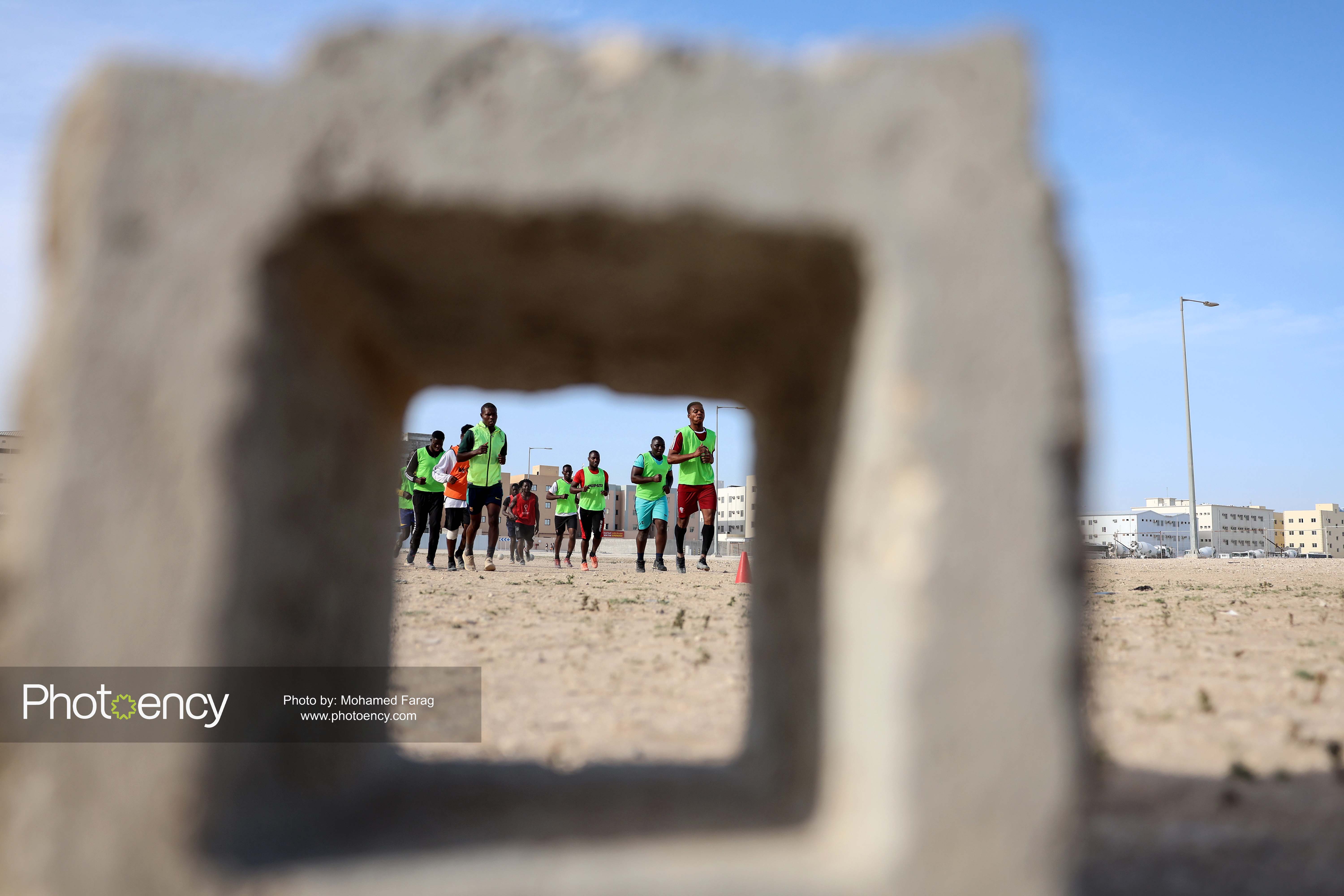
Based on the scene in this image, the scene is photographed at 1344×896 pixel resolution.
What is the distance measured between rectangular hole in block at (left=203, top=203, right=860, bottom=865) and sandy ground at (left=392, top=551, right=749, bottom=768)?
1.82 feet

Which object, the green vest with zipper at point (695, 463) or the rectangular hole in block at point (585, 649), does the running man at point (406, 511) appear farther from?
the green vest with zipper at point (695, 463)

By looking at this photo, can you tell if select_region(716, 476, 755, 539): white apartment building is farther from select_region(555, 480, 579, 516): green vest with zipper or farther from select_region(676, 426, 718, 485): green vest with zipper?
select_region(676, 426, 718, 485): green vest with zipper

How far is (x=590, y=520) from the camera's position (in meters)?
11.8

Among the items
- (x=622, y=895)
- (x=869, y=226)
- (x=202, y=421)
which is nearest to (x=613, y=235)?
(x=869, y=226)

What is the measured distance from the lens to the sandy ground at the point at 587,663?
10.4 ft

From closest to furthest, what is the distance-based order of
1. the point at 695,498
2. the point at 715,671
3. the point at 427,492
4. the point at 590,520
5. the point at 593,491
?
the point at 715,671 → the point at 695,498 → the point at 427,492 → the point at 593,491 → the point at 590,520

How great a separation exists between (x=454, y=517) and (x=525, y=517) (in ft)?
15.2

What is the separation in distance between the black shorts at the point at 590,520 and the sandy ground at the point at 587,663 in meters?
2.92

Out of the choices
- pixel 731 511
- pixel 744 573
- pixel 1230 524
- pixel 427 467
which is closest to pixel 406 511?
pixel 427 467

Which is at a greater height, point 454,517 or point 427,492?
point 427,492

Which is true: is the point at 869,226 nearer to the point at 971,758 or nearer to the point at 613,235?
the point at 613,235

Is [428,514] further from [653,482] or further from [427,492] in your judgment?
[653,482]

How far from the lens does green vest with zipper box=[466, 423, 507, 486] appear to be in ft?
28.9

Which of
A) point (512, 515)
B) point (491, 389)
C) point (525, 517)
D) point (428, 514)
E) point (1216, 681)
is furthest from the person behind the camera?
point (512, 515)
